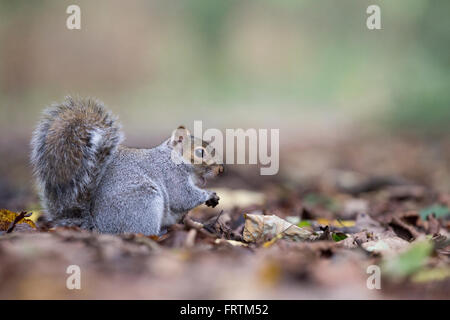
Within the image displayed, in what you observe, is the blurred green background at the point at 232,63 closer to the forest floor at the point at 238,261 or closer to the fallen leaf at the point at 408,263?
the forest floor at the point at 238,261

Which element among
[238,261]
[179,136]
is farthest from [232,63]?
[238,261]

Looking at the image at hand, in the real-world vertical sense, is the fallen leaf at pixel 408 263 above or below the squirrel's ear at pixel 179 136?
below

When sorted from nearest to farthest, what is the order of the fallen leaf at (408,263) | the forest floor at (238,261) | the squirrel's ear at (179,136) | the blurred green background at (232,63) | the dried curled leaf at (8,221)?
the forest floor at (238,261), the fallen leaf at (408,263), the dried curled leaf at (8,221), the squirrel's ear at (179,136), the blurred green background at (232,63)

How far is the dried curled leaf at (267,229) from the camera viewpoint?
2.65 m

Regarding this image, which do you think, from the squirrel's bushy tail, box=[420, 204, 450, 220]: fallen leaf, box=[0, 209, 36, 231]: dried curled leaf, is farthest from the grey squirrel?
box=[420, 204, 450, 220]: fallen leaf

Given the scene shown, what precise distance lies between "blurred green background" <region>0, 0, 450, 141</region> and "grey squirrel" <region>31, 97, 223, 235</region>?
6980 mm

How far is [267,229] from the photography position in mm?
2711

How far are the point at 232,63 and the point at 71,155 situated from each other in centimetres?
1376

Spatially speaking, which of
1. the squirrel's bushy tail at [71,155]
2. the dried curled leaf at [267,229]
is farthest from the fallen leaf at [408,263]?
the squirrel's bushy tail at [71,155]

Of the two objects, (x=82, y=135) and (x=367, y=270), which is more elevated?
(x=82, y=135)

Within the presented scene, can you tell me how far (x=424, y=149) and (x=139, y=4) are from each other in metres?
11.1

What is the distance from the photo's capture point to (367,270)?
2.00 metres
